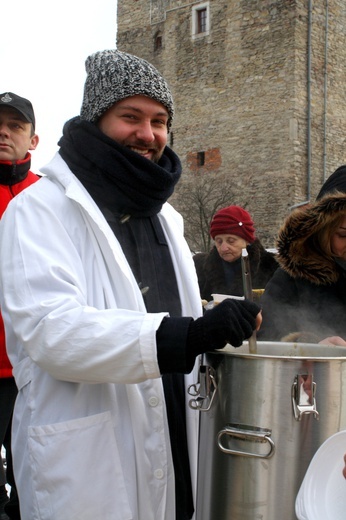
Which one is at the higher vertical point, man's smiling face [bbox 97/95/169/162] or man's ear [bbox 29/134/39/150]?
man's ear [bbox 29/134/39/150]

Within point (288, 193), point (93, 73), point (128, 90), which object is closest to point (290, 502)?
point (128, 90)

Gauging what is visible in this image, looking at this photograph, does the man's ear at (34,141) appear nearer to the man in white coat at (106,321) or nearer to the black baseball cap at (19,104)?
the black baseball cap at (19,104)

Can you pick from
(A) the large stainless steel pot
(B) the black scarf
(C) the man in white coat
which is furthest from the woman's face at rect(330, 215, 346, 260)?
(A) the large stainless steel pot

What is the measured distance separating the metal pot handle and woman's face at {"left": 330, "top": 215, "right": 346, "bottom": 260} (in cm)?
159

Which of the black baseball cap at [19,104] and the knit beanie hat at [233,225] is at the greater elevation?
the black baseball cap at [19,104]

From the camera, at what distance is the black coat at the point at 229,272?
16.0 ft

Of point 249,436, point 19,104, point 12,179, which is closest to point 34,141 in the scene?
point 19,104

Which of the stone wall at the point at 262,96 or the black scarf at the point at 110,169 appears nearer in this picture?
the black scarf at the point at 110,169

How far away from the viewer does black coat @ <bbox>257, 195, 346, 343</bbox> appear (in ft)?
9.47

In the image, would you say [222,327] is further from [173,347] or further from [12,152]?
[12,152]

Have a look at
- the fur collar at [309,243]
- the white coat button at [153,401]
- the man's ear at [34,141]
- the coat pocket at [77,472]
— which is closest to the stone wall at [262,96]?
the man's ear at [34,141]

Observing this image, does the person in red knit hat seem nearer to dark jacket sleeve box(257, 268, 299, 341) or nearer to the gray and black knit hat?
dark jacket sleeve box(257, 268, 299, 341)

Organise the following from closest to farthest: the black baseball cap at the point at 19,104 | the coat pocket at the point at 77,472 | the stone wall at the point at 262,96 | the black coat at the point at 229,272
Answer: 1. the coat pocket at the point at 77,472
2. the black baseball cap at the point at 19,104
3. the black coat at the point at 229,272
4. the stone wall at the point at 262,96

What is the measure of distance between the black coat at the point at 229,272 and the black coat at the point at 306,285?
1.62m
